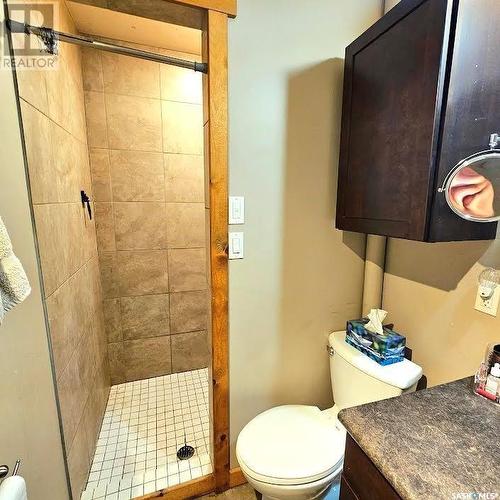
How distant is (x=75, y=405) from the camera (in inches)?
50.1

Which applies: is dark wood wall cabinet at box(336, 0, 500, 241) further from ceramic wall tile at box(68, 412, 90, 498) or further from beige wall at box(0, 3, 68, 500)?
Result: ceramic wall tile at box(68, 412, 90, 498)

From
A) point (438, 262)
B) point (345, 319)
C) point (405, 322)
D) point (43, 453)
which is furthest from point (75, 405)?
point (438, 262)

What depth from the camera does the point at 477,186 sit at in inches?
35.1

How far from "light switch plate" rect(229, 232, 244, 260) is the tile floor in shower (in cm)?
111

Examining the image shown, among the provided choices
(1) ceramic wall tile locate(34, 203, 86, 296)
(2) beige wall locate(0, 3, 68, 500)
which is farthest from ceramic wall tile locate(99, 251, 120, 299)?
(2) beige wall locate(0, 3, 68, 500)

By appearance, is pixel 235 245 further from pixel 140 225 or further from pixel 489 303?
pixel 140 225

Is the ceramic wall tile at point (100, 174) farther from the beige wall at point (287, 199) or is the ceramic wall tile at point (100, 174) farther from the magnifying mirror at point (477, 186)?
the magnifying mirror at point (477, 186)

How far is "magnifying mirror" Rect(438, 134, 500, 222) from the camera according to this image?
863 millimetres

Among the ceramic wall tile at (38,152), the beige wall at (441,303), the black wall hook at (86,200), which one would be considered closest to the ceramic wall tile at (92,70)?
the black wall hook at (86,200)

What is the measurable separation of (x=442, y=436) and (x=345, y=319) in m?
0.79

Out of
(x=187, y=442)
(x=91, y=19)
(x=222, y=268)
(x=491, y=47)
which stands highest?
(x=91, y=19)

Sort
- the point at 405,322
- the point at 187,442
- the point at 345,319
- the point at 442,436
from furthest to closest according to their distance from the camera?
the point at 187,442 < the point at 345,319 < the point at 405,322 < the point at 442,436

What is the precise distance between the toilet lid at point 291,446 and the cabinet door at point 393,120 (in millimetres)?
873

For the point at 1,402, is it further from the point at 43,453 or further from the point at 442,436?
the point at 442,436
